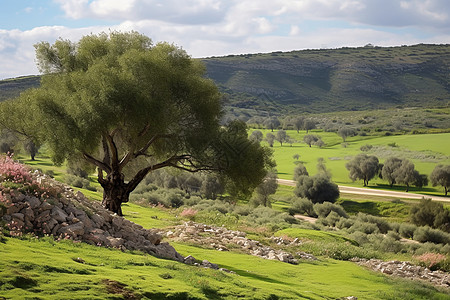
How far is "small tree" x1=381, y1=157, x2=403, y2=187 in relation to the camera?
9246cm

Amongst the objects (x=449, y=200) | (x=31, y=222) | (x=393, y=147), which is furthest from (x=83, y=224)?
(x=393, y=147)

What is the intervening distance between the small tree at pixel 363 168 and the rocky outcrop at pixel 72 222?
8357 cm

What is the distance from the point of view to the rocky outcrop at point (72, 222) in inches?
560

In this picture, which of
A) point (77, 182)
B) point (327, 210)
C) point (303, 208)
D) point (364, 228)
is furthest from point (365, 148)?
point (77, 182)

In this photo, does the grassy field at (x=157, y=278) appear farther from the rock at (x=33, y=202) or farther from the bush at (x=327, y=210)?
the bush at (x=327, y=210)

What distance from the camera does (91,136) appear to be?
78.0 ft

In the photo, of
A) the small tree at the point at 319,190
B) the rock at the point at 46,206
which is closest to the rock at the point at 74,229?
the rock at the point at 46,206

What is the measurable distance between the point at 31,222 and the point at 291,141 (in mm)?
142952

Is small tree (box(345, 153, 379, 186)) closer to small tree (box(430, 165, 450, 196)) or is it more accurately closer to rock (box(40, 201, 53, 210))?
small tree (box(430, 165, 450, 196))

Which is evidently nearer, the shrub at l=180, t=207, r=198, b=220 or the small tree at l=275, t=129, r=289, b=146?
the shrub at l=180, t=207, r=198, b=220

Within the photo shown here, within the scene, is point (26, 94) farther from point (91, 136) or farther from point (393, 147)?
point (393, 147)

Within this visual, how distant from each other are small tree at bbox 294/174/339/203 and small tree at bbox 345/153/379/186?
73.1 feet

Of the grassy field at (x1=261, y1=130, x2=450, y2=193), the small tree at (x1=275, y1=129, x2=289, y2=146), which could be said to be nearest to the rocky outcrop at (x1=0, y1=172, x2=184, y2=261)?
the grassy field at (x1=261, y1=130, x2=450, y2=193)

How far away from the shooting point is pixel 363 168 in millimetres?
96062
